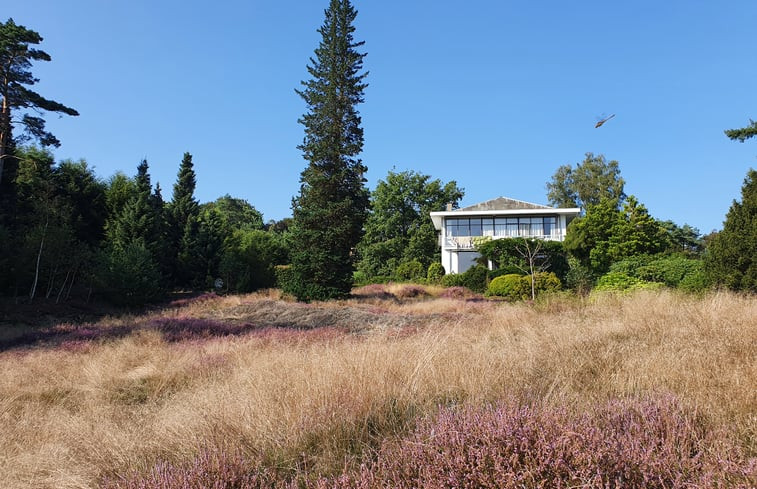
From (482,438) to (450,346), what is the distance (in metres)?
2.88

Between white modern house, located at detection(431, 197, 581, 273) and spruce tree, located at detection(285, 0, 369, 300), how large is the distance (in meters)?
16.1

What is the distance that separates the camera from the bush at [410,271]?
33766mm

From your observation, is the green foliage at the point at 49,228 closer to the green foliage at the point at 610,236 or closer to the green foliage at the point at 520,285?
the green foliage at the point at 520,285

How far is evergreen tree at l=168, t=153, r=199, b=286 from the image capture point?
2611 centimetres

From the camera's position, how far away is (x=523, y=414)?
2.24 m

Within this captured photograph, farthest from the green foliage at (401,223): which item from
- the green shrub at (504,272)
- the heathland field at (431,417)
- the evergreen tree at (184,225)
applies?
the heathland field at (431,417)

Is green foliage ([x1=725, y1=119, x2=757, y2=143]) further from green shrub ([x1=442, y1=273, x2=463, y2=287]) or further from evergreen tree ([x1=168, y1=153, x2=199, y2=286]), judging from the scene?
evergreen tree ([x1=168, y1=153, x2=199, y2=286])

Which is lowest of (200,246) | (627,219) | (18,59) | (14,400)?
(14,400)

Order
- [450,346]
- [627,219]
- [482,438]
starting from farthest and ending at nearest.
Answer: [627,219] < [450,346] < [482,438]

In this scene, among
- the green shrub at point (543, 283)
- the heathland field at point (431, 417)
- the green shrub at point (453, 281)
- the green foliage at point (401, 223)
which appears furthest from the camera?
the green foliage at point (401, 223)

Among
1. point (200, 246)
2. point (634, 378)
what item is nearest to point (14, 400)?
point (634, 378)

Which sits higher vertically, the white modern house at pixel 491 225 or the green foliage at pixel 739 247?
the white modern house at pixel 491 225

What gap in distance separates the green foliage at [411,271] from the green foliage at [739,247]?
2262 cm

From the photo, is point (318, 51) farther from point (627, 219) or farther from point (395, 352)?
point (627, 219)
